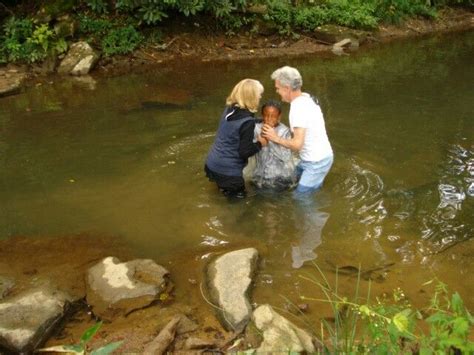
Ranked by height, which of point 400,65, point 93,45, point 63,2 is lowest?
point 400,65

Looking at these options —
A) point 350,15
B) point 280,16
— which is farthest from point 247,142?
point 350,15

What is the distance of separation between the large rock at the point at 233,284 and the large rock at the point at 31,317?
1.32 m

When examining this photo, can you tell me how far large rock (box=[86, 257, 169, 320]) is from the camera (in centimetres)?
451

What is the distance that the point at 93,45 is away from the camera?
1319 cm

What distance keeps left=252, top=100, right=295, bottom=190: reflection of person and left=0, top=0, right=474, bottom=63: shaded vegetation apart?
26.2 ft

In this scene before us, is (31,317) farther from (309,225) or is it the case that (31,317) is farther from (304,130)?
(304,130)

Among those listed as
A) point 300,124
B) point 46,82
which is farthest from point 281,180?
point 46,82

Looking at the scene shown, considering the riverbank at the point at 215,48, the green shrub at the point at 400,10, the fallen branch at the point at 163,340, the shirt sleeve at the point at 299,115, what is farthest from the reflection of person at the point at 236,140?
the green shrub at the point at 400,10

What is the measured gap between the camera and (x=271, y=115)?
580 centimetres

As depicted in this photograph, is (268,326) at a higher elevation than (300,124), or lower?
lower

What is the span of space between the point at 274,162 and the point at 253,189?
548 mm

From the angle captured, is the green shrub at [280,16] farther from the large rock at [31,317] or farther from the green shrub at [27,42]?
the large rock at [31,317]

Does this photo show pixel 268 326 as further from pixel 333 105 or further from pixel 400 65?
pixel 400 65

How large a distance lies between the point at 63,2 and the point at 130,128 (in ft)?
21.0
